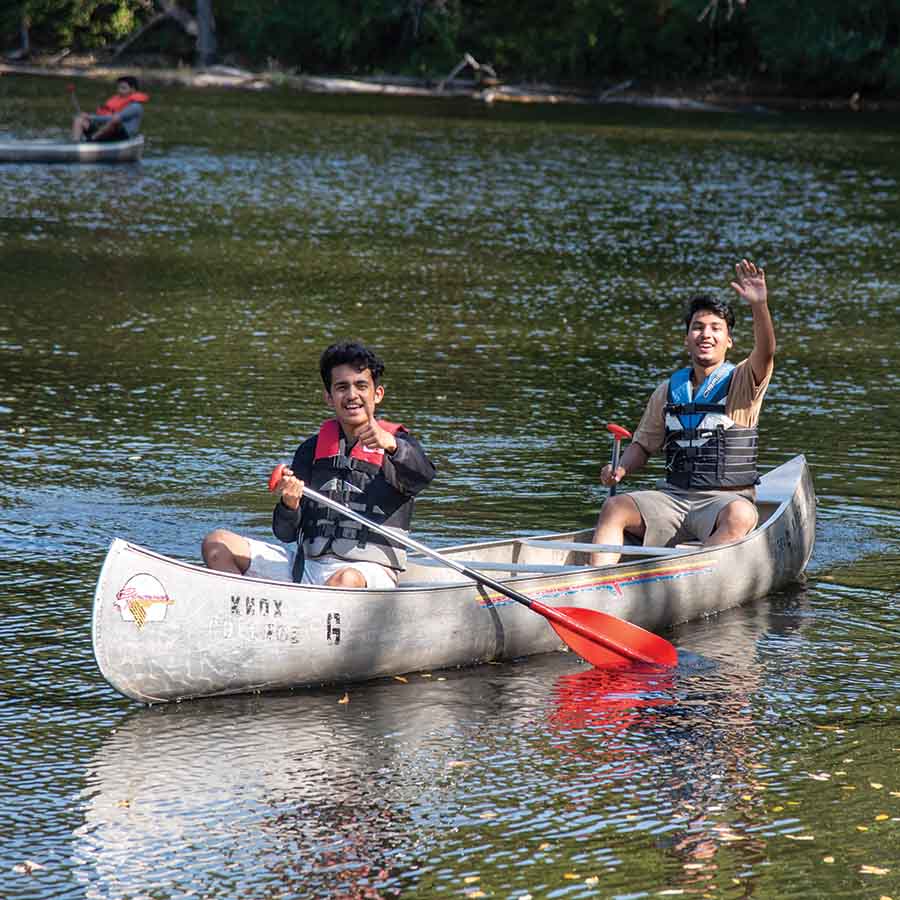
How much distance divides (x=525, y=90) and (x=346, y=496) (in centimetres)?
4453

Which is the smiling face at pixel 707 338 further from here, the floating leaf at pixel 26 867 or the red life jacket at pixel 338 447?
the floating leaf at pixel 26 867

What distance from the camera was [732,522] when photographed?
8.52 metres

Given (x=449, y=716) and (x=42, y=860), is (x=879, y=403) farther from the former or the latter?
(x=42, y=860)

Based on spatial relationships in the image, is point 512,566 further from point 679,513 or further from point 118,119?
point 118,119

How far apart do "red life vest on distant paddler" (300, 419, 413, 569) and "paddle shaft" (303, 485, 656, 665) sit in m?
0.06

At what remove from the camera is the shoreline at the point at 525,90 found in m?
49.2

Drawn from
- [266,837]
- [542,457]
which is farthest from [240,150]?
[266,837]

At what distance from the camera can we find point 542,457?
37.1ft

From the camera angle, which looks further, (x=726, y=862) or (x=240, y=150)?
(x=240, y=150)

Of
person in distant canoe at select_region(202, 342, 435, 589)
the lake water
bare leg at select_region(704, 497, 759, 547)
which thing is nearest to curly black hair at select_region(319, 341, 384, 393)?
person in distant canoe at select_region(202, 342, 435, 589)

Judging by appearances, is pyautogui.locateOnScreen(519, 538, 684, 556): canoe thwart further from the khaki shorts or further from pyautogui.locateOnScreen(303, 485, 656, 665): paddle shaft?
pyautogui.locateOnScreen(303, 485, 656, 665): paddle shaft

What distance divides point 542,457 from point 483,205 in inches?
570

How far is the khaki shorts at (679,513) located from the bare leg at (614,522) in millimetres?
37

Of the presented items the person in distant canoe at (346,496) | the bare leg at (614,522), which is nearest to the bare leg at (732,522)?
the bare leg at (614,522)
